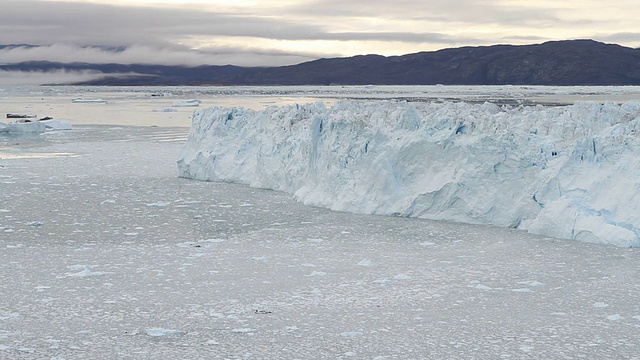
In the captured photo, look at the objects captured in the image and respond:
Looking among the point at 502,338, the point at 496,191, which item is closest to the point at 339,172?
the point at 496,191

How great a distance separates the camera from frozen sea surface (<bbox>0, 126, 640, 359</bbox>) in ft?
16.5

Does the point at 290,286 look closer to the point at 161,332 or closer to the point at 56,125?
the point at 161,332

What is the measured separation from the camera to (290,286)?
21.4 feet

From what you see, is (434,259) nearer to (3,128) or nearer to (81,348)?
(81,348)

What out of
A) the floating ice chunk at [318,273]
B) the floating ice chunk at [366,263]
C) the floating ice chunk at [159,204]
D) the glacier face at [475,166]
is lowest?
the floating ice chunk at [159,204]

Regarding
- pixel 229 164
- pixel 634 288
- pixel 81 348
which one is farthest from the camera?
pixel 229 164

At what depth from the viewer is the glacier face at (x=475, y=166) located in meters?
9.12

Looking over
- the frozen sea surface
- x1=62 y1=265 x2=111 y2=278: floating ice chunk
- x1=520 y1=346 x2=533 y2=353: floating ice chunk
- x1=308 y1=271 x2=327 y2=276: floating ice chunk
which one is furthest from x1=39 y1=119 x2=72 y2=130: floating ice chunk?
x1=520 y1=346 x2=533 y2=353: floating ice chunk

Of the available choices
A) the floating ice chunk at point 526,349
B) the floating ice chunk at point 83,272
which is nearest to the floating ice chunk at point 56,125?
the floating ice chunk at point 83,272

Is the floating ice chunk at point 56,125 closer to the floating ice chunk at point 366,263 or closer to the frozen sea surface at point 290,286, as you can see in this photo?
the frozen sea surface at point 290,286

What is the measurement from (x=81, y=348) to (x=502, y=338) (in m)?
2.90

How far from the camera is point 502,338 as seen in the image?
16.9ft

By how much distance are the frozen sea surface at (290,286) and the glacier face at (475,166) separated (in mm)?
461

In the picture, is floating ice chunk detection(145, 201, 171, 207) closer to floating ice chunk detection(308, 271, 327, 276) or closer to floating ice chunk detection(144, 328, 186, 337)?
floating ice chunk detection(308, 271, 327, 276)
